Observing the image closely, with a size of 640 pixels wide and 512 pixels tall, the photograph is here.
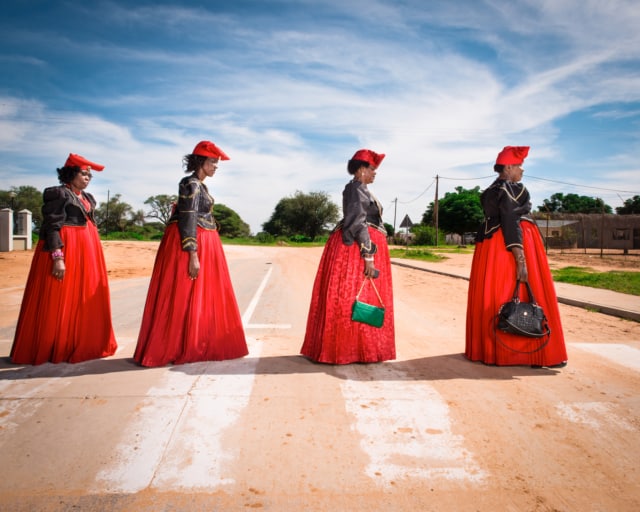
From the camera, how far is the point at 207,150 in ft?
13.7

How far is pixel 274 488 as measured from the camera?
2.18 m

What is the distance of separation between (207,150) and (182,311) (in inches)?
61.0

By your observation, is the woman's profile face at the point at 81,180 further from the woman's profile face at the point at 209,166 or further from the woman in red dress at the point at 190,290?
the woman's profile face at the point at 209,166

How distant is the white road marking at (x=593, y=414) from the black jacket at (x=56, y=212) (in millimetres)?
4464

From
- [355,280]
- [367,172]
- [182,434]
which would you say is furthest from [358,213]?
[182,434]

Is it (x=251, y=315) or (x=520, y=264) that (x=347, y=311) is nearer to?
(x=520, y=264)

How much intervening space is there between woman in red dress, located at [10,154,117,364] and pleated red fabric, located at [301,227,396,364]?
217 cm

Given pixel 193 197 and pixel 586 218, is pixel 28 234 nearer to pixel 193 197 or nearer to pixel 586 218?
pixel 193 197

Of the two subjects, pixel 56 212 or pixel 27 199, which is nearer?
pixel 56 212

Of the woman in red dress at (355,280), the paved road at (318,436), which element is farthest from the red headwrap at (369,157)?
the paved road at (318,436)

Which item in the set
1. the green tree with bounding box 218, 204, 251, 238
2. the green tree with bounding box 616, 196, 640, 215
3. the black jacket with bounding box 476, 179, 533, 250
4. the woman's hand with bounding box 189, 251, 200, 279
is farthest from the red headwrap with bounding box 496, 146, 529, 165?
the green tree with bounding box 218, 204, 251, 238

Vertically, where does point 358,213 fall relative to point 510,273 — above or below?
above

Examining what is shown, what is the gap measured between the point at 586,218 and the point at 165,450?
53.4 metres

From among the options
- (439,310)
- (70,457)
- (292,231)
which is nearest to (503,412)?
(70,457)
